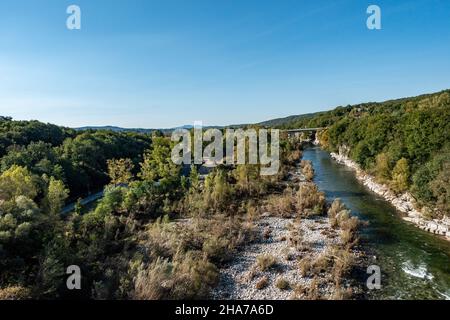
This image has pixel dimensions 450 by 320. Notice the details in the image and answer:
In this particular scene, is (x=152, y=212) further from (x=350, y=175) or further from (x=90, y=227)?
(x=350, y=175)

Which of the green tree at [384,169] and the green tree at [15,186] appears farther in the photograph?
the green tree at [384,169]

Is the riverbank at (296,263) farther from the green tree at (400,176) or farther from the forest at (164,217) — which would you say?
the green tree at (400,176)

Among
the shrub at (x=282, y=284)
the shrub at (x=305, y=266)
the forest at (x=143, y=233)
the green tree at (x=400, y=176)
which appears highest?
the green tree at (x=400, y=176)

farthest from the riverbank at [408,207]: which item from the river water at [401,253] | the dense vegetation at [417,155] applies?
the dense vegetation at [417,155]

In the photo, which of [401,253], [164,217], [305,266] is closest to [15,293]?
[164,217]

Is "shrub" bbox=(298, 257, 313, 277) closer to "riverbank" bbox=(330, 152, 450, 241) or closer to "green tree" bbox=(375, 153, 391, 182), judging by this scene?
"riverbank" bbox=(330, 152, 450, 241)
